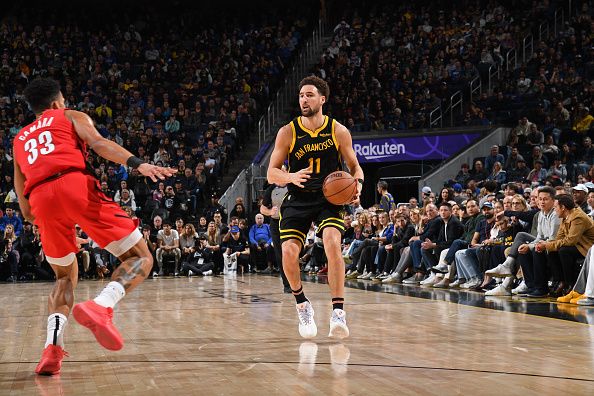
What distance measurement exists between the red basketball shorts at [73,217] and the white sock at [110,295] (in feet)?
0.69

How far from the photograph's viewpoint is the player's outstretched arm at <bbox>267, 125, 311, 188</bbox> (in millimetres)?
5445

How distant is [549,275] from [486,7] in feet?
50.8

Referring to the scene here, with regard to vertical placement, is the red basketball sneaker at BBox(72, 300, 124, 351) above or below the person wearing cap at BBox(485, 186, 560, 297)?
below

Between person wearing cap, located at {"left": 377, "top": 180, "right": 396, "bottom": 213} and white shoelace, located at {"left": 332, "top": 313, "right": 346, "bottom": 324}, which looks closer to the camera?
white shoelace, located at {"left": 332, "top": 313, "right": 346, "bottom": 324}

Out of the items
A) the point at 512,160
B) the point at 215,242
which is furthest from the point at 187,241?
the point at 512,160

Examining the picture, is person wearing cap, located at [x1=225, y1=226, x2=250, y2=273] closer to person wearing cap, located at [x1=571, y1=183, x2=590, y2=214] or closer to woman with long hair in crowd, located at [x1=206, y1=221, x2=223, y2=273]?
woman with long hair in crowd, located at [x1=206, y1=221, x2=223, y2=273]

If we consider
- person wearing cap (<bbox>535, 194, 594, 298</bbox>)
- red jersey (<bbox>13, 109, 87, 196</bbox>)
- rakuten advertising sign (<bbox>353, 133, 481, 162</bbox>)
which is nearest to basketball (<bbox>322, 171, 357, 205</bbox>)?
red jersey (<bbox>13, 109, 87, 196</bbox>)

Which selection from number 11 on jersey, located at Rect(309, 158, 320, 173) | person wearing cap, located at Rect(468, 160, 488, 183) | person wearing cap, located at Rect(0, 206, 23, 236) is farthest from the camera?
person wearing cap, located at Rect(0, 206, 23, 236)

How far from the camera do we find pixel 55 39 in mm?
23812

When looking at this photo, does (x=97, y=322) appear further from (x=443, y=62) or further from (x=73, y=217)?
(x=443, y=62)

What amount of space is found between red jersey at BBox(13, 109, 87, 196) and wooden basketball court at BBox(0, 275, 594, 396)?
3.53 ft

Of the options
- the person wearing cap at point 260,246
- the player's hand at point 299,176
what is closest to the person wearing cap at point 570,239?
the player's hand at point 299,176

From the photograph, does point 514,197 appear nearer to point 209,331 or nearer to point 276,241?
point 276,241

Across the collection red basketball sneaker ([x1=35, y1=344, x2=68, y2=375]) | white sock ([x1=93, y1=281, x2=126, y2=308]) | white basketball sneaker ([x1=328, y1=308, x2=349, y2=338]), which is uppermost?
white sock ([x1=93, y1=281, x2=126, y2=308])
